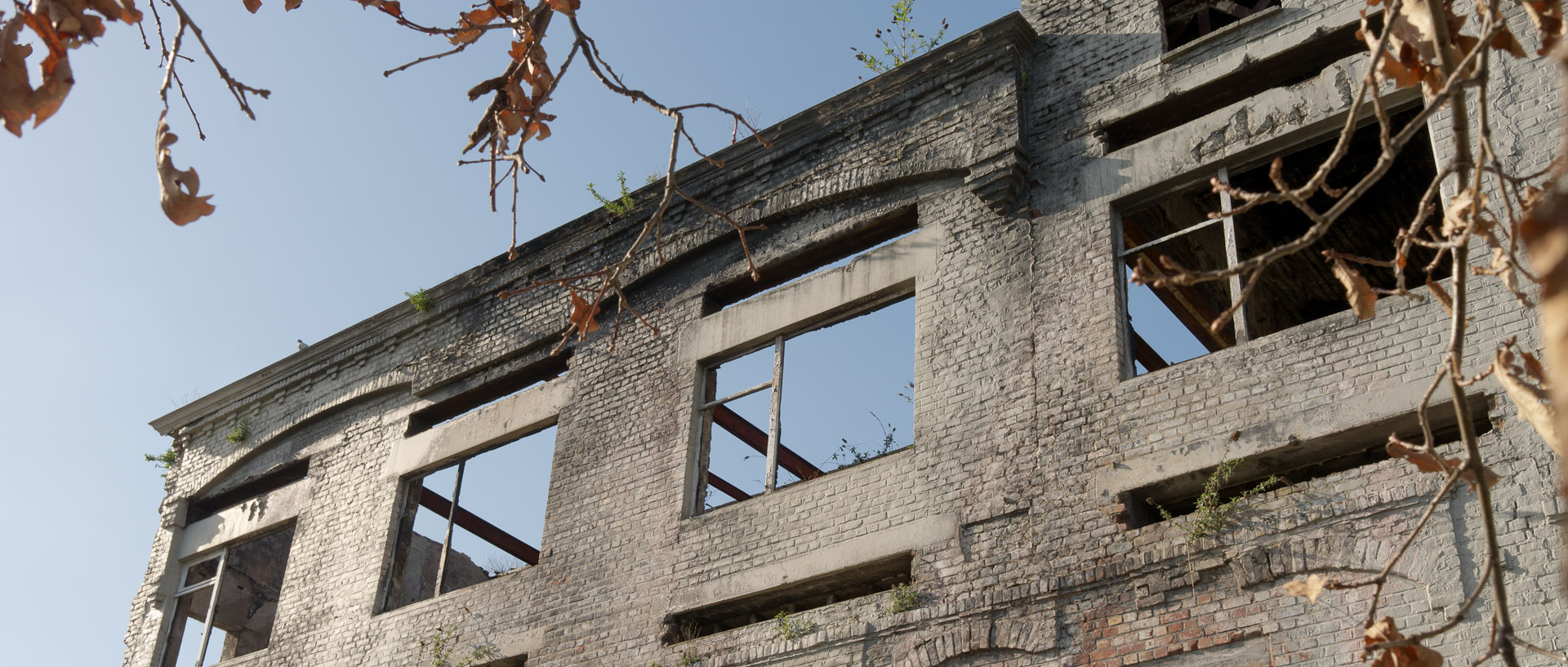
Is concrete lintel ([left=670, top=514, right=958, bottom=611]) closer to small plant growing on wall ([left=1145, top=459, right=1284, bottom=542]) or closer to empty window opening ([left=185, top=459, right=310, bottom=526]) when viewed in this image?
small plant growing on wall ([left=1145, top=459, right=1284, bottom=542])

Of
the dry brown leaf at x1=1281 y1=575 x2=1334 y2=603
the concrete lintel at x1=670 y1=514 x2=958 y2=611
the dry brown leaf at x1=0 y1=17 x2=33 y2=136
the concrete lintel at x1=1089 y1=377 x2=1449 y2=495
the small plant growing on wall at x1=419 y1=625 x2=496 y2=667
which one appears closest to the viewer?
the dry brown leaf at x1=0 y1=17 x2=33 y2=136

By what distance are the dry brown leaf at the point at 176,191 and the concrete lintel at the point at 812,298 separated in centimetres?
756

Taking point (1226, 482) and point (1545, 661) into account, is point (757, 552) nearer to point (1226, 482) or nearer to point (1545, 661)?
point (1226, 482)

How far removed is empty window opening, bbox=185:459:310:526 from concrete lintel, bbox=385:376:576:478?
2.35 metres

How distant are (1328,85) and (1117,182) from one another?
1.60 m

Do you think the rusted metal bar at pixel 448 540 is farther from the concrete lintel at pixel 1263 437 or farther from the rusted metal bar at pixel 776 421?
the concrete lintel at pixel 1263 437

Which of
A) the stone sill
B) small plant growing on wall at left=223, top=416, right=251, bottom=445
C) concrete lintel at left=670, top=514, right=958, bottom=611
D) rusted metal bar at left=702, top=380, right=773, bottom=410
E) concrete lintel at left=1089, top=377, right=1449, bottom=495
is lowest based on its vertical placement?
concrete lintel at left=670, top=514, right=958, bottom=611

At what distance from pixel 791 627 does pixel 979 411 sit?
2098 millimetres

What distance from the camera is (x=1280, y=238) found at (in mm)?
12883

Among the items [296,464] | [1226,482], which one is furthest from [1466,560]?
[296,464]

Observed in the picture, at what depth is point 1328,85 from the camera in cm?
922

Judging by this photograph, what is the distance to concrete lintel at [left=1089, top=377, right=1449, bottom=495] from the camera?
311 inches

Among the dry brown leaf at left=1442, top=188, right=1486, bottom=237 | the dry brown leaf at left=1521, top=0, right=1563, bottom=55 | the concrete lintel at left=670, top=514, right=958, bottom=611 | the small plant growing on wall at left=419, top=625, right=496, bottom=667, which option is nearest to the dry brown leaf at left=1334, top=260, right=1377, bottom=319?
the dry brown leaf at left=1442, top=188, right=1486, bottom=237

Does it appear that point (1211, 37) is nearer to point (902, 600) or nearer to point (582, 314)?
point (902, 600)
